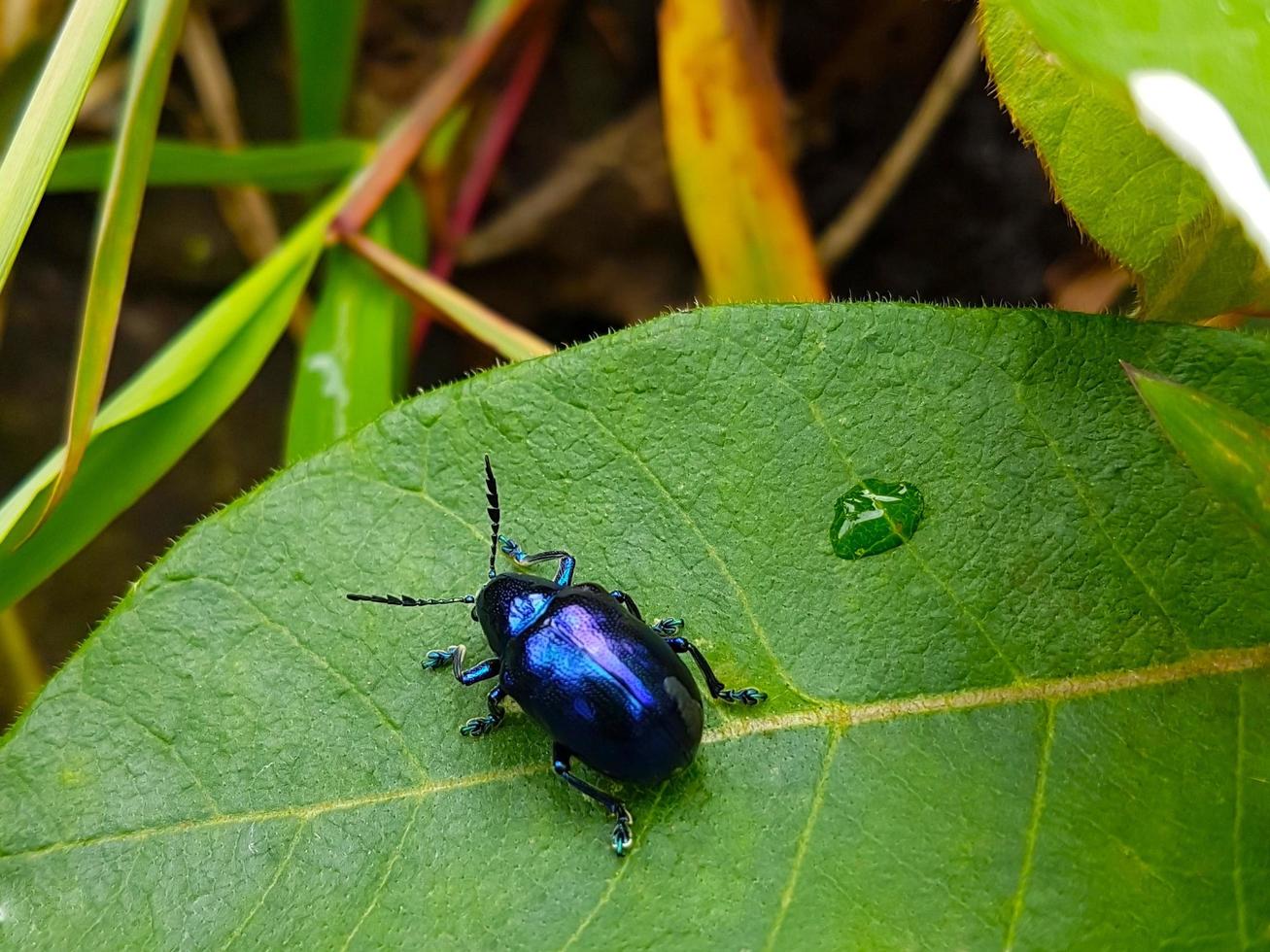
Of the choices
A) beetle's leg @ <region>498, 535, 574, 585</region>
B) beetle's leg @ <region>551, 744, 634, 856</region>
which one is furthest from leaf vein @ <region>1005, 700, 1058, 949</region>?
beetle's leg @ <region>498, 535, 574, 585</region>

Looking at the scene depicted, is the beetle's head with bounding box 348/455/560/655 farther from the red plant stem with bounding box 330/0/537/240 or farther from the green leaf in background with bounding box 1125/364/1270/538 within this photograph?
the red plant stem with bounding box 330/0/537/240

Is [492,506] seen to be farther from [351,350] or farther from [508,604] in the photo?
[351,350]

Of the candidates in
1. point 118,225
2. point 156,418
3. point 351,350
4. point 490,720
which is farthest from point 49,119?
point 490,720

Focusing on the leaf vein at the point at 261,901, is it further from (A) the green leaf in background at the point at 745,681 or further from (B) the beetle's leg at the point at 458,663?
(B) the beetle's leg at the point at 458,663

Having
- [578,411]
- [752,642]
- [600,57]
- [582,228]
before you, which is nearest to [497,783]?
[752,642]

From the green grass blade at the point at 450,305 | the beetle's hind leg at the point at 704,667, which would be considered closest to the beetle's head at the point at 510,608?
the beetle's hind leg at the point at 704,667

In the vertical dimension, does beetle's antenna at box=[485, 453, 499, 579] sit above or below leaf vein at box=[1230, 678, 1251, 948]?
above

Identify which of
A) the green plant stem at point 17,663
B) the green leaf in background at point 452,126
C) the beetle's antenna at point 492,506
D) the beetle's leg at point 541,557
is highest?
the green leaf in background at point 452,126
